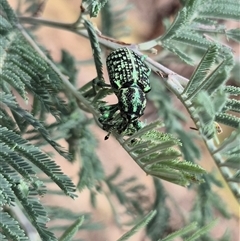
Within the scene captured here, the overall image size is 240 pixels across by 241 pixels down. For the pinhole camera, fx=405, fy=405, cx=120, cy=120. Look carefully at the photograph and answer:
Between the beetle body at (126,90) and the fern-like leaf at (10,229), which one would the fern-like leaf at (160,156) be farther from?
the fern-like leaf at (10,229)

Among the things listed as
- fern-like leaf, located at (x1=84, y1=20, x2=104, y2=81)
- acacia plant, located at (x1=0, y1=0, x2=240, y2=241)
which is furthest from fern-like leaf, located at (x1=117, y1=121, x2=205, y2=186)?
fern-like leaf, located at (x1=84, y1=20, x2=104, y2=81)

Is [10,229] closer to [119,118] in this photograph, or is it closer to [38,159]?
[38,159]

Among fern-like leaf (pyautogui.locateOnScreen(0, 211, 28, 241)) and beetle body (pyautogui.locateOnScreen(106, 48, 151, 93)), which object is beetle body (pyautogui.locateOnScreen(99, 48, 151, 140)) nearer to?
beetle body (pyautogui.locateOnScreen(106, 48, 151, 93))

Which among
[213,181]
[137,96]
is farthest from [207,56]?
[213,181]

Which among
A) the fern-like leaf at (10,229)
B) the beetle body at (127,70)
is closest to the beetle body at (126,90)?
the beetle body at (127,70)

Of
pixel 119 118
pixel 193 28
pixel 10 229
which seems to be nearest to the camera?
pixel 10 229

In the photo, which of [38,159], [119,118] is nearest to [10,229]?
[38,159]

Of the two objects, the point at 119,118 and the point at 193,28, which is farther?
the point at 193,28

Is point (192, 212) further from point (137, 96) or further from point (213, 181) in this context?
point (137, 96)
